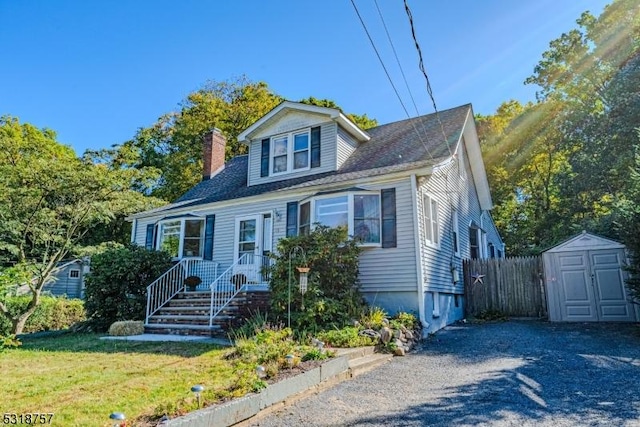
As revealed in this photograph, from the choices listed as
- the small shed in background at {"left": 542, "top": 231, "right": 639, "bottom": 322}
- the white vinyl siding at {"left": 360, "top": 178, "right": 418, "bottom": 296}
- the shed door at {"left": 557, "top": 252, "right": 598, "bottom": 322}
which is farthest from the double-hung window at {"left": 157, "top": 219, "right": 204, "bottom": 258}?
the shed door at {"left": 557, "top": 252, "right": 598, "bottom": 322}

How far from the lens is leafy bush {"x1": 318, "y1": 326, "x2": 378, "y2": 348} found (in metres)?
6.79

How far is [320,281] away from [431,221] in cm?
361

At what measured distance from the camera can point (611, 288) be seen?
405 inches

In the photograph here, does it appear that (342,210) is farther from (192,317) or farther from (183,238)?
(183,238)

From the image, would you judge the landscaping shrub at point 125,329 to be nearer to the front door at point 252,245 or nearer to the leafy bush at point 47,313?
the front door at point 252,245

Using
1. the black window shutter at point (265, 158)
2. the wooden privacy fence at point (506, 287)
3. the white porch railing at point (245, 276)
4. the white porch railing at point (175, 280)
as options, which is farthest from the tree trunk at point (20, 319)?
the wooden privacy fence at point (506, 287)

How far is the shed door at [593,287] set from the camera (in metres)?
10.2

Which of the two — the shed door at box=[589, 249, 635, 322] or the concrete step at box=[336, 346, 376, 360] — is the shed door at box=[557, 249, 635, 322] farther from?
the concrete step at box=[336, 346, 376, 360]

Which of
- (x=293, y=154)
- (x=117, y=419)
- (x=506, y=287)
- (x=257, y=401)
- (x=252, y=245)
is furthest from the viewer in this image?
(x=293, y=154)

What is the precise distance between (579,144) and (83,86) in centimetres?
2058

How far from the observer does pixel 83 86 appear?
1220 cm

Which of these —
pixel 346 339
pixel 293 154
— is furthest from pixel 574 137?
pixel 346 339

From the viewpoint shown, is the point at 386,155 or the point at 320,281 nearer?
the point at 320,281

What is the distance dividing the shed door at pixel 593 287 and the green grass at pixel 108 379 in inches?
359
